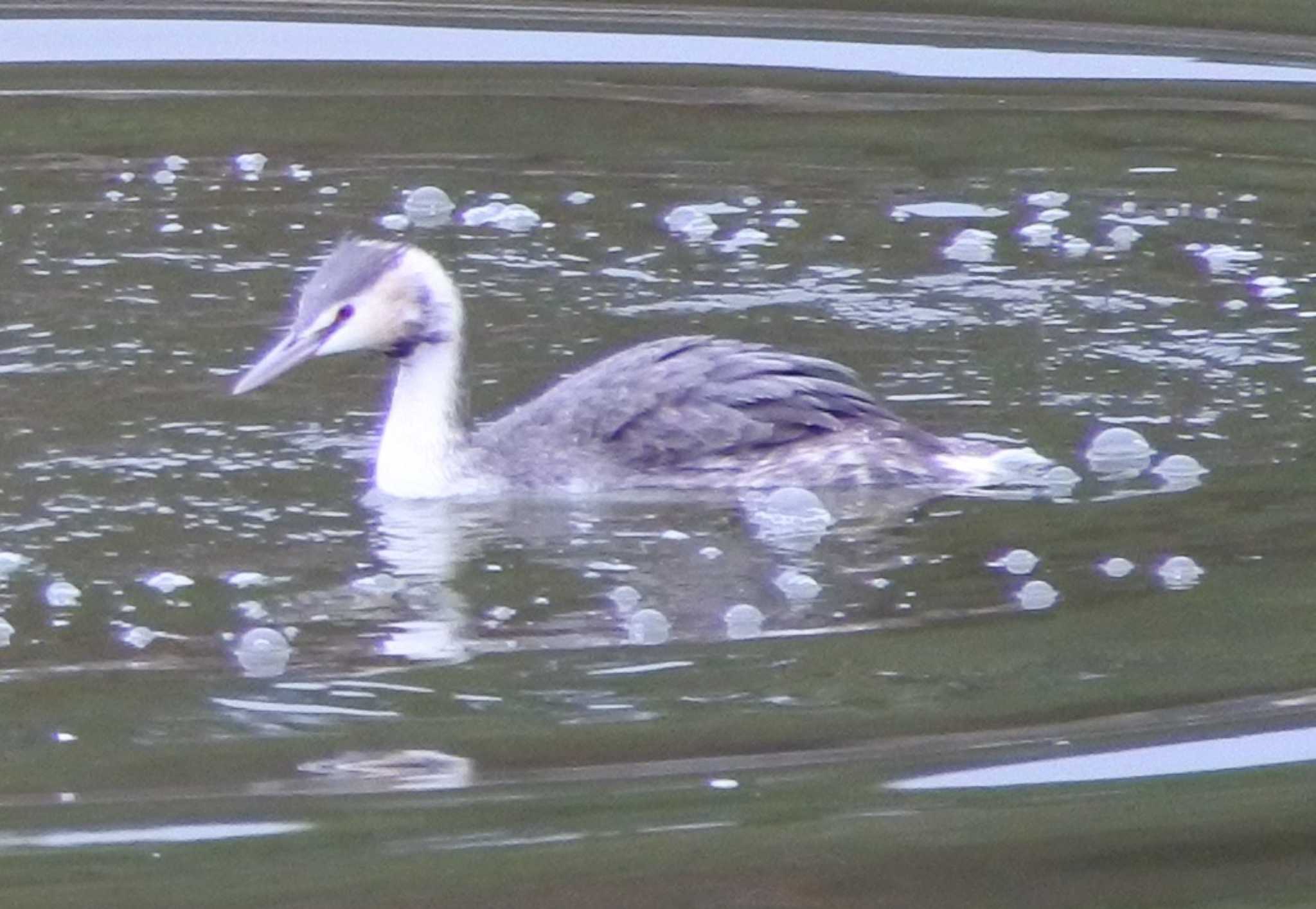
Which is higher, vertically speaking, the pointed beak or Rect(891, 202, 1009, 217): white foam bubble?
Rect(891, 202, 1009, 217): white foam bubble

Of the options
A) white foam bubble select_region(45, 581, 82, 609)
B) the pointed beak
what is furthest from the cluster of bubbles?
white foam bubble select_region(45, 581, 82, 609)

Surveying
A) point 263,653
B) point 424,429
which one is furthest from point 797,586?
point 424,429

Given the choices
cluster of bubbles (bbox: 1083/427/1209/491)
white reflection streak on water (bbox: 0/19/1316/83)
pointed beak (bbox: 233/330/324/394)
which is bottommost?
cluster of bubbles (bbox: 1083/427/1209/491)

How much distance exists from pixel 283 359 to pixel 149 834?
2217mm

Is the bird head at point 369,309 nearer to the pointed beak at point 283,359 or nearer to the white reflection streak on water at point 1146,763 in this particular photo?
the pointed beak at point 283,359

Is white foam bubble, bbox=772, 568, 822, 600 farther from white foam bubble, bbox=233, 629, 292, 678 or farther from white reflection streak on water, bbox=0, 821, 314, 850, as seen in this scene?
white reflection streak on water, bbox=0, 821, 314, 850

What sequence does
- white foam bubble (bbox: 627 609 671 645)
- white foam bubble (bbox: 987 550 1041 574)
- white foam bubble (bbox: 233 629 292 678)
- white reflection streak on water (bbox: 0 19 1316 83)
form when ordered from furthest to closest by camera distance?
white reflection streak on water (bbox: 0 19 1316 83) → white foam bubble (bbox: 987 550 1041 574) → white foam bubble (bbox: 627 609 671 645) → white foam bubble (bbox: 233 629 292 678)

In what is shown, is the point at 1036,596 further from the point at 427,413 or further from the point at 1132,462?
the point at 427,413

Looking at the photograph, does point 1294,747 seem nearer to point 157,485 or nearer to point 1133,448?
point 1133,448

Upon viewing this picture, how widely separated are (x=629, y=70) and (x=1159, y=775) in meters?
5.56

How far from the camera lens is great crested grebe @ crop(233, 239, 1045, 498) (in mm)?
6066

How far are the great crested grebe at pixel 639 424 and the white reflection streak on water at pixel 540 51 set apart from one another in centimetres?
343

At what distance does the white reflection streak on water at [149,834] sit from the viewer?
Result: 393 cm

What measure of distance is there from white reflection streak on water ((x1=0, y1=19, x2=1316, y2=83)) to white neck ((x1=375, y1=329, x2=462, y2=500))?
Result: 11.2ft
